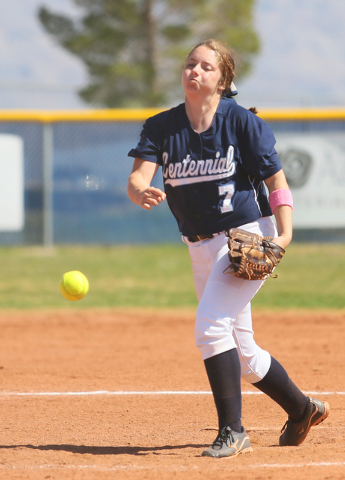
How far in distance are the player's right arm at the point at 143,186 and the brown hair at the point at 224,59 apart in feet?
1.78

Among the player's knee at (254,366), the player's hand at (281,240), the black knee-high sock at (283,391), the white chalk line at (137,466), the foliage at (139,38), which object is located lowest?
the white chalk line at (137,466)

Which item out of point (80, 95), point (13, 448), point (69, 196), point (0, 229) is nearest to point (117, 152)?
A: point (69, 196)

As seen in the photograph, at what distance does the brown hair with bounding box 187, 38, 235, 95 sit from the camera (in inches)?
118

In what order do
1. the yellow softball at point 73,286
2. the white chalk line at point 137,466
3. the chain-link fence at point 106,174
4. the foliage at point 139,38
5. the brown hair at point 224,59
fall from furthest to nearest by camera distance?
the foliage at point 139,38
the chain-link fence at point 106,174
the yellow softball at point 73,286
the brown hair at point 224,59
the white chalk line at point 137,466

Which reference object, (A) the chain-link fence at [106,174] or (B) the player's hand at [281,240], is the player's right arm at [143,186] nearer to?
(B) the player's hand at [281,240]

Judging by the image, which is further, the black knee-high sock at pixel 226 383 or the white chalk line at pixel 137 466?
the black knee-high sock at pixel 226 383

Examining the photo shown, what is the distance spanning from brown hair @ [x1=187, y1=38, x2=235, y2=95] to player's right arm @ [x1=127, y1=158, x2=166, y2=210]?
0.54 meters

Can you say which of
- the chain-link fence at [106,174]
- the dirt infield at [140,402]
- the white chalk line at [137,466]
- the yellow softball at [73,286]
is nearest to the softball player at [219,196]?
the white chalk line at [137,466]

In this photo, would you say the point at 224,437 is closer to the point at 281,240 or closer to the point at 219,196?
the point at 281,240

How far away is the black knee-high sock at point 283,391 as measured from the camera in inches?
121

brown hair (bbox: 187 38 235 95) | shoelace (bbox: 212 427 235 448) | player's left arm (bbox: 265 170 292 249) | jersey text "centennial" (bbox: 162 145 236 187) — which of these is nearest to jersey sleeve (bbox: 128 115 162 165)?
jersey text "centennial" (bbox: 162 145 236 187)

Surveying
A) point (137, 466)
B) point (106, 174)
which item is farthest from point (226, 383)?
point (106, 174)

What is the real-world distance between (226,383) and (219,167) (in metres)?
1.00

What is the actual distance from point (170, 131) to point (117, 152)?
10381mm
